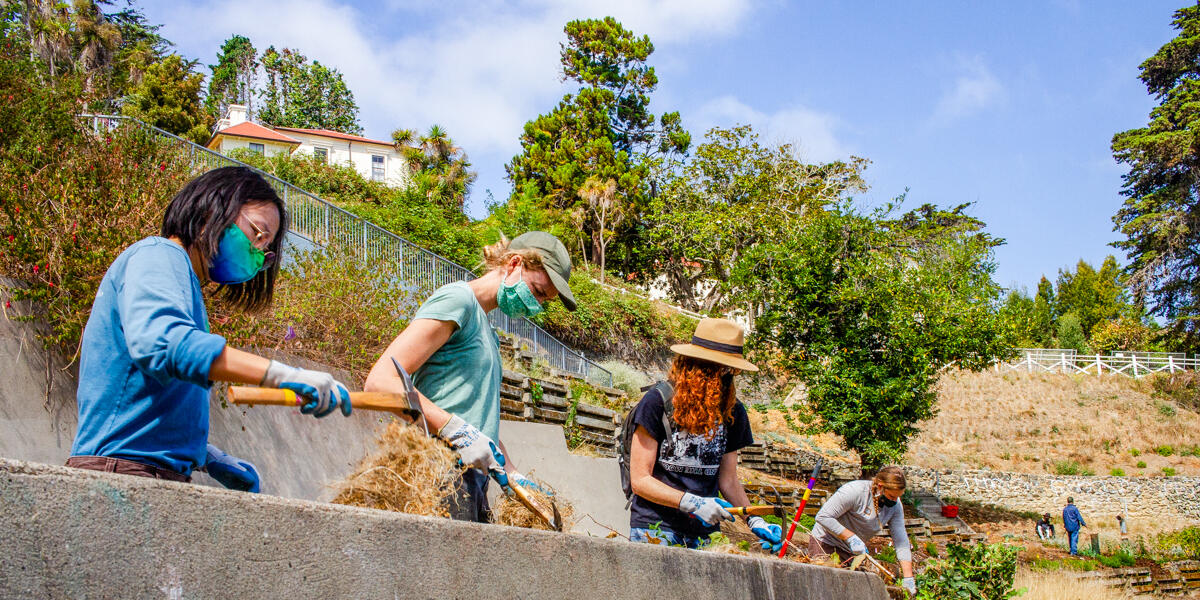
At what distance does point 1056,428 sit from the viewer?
3334cm

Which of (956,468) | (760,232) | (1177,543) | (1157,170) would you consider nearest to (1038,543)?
(1177,543)

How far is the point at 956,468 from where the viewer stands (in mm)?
28922

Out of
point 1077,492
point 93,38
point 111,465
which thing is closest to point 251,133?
point 93,38

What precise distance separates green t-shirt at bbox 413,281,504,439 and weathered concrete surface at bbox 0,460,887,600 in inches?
25.9

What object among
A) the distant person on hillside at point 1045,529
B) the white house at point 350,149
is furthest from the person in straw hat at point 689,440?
the white house at point 350,149

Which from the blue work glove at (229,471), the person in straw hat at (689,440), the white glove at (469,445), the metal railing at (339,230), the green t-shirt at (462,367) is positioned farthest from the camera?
the metal railing at (339,230)

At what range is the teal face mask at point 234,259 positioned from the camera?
2162 millimetres

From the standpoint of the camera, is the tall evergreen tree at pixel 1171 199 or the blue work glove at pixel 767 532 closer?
the blue work glove at pixel 767 532

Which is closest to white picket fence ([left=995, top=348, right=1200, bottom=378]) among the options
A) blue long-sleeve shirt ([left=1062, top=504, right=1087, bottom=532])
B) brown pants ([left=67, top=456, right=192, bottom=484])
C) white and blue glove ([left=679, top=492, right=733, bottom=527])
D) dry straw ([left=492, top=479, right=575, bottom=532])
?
blue long-sleeve shirt ([left=1062, top=504, right=1087, bottom=532])

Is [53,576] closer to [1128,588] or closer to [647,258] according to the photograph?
[1128,588]

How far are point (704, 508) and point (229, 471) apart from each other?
6.68 ft

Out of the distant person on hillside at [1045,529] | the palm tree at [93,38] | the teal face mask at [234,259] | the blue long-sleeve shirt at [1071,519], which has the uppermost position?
the palm tree at [93,38]

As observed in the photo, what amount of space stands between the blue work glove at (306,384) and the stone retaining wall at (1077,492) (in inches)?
1089

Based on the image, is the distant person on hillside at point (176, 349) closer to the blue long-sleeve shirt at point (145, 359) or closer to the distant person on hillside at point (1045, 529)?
the blue long-sleeve shirt at point (145, 359)
